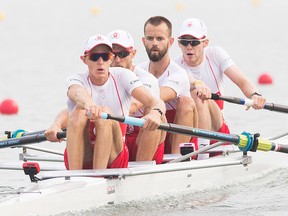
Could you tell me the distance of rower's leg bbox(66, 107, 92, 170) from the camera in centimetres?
880

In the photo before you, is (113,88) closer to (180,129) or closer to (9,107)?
(180,129)

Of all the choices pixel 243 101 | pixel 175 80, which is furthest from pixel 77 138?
pixel 243 101

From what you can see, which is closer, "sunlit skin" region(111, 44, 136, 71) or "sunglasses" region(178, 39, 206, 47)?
"sunlit skin" region(111, 44, 136, 71)

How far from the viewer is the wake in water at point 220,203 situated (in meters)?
9.05

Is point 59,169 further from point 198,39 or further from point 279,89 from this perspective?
point 279,89

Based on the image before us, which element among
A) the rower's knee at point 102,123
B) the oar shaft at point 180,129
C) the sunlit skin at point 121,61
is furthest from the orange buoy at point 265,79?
the rower's knee at point 102,123

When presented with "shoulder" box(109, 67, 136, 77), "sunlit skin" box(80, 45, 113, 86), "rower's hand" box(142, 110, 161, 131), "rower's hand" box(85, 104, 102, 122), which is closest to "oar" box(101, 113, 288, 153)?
"rower's hand" box(142, 110, 161, 131)

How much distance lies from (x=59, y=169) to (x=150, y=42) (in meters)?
1.84

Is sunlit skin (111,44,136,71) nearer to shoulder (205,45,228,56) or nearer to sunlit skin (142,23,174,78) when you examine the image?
sunlit skin (142,23,174,78)

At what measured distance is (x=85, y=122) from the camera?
8.83m

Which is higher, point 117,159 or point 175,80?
point 175,80

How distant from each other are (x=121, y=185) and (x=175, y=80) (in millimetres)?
1894

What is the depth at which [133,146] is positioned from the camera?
32.9 feet

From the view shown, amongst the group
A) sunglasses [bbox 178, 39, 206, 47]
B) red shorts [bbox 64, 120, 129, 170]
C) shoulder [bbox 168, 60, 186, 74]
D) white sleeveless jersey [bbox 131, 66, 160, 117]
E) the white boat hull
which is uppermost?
sunglasses [bbox 178, 39, 206, 47]
